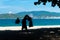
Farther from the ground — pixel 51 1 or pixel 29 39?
pixel 51 1

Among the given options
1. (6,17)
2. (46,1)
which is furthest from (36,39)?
(6,17)

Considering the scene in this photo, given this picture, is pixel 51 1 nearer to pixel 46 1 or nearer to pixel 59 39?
pixel 46 1

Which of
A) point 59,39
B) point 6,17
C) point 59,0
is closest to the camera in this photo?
point 59,39

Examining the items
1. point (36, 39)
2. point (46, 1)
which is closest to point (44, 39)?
point (36, 39)

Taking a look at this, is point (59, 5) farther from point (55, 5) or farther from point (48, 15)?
point (48, 15)

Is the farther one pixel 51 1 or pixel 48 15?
pixel 48 15

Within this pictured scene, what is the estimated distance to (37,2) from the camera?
19031mm

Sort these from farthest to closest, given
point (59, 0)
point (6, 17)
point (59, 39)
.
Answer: point (6, 17)
point (59, 0)
point (59, 39)

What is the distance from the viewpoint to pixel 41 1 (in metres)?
18.8

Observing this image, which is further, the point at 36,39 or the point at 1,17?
the point at 1,17

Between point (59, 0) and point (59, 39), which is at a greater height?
point (59, 0)

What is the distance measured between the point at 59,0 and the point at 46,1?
0.95m

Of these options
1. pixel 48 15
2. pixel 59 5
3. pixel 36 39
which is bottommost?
pixel 48 15

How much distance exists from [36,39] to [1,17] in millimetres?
185811
